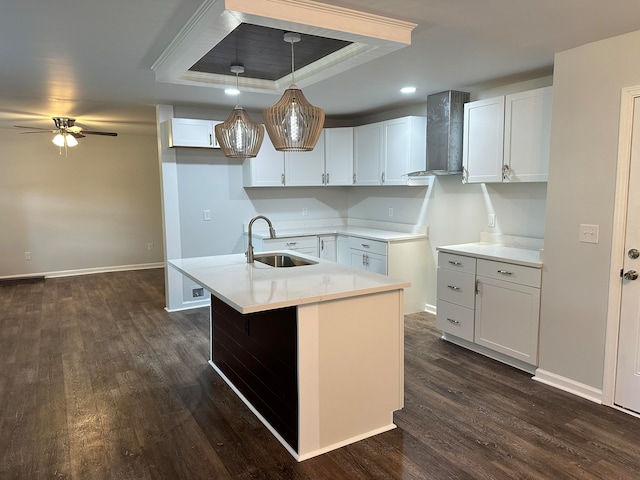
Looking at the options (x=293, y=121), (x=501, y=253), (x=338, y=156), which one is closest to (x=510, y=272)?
(x=501, y=253)

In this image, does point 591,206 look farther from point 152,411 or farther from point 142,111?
point 142,111

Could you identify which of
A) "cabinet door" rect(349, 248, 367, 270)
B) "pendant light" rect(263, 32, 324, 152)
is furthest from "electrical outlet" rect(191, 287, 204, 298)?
"pendant light" rect(263, 32, 324, 152)

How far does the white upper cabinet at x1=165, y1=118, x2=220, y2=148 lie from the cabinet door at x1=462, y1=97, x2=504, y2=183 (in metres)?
2.67

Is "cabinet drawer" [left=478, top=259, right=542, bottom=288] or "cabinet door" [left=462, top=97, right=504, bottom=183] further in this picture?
"cabinet door" [left=462, top=97, right=504, bottom=183]

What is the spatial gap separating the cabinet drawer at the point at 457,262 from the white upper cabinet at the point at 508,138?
27.4 inches

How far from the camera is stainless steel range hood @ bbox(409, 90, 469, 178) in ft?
13.7

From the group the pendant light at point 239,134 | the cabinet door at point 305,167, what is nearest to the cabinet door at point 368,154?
the cabinet door at point 305,167

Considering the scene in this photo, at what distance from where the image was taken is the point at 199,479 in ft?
7.24

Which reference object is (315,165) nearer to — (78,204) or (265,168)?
(265,168)

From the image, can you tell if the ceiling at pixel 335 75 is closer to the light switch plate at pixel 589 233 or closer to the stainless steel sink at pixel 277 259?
the light switch plate at pixel 589 233

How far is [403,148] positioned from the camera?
485 cm

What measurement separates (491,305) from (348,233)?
82.9 inches

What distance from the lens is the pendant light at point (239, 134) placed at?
9.35 ft

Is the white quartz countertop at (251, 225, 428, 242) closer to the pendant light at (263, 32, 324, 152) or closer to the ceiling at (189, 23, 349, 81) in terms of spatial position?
the ceiling at (189, 23, 349, 81)
